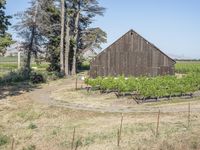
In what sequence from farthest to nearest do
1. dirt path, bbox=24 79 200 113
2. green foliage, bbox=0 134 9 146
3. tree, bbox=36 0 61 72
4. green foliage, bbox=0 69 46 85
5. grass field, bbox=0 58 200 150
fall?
1. tree, bbox=36 0 61 72
2. green foliage, bbox=0 69 46 85
3. dirt path, bbox=24 79 200 113
4. green foliage, bbox=0 134 9 146
5. grass field, bbox=0 58 200 150

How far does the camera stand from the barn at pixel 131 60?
1983 inches

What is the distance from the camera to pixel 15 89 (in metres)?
41.6

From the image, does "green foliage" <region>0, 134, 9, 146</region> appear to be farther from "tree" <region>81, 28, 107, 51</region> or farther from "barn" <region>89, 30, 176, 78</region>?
"tree" <region>81, 28, 107, 51</region>

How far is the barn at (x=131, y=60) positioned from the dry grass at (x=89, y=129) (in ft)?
67.9

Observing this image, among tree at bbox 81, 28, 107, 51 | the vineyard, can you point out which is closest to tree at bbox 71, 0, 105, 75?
tree at bbox 81, 28, 107, 51

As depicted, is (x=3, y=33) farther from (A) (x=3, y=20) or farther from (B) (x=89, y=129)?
(B) (x=89, y=129)

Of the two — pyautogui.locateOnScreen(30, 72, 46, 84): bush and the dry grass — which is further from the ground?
pyautogui.locateOnScreen(30, 72, 46, 84): bush

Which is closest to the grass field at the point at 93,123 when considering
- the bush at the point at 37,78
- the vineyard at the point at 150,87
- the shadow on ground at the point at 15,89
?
the shadow on ground at the point at 15,89

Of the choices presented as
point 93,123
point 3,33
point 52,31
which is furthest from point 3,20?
point 52,31

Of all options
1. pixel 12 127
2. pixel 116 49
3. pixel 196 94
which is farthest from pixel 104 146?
pixel 116 49

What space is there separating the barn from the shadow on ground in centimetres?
897

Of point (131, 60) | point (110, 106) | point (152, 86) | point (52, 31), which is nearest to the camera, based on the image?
point (110, 106)

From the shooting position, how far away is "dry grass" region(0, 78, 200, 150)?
64.3ft

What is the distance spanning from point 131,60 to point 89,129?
2908 centimetres
